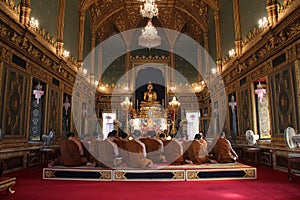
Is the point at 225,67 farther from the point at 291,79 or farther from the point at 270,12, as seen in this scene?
the point at 291,79

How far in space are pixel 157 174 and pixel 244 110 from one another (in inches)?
216

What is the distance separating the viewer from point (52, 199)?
145 inches

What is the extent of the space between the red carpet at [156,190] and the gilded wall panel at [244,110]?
3.83 meters

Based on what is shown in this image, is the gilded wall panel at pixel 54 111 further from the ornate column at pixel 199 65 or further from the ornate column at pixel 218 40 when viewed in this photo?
the ornate column at pixel 199 65

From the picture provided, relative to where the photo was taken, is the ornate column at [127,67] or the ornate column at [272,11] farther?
the ornate column at [127,67]

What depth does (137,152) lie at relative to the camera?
5.51m

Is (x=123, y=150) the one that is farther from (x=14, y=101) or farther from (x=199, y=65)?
(x=199, y=65)

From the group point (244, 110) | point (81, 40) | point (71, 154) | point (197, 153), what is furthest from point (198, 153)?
point (81, 40)

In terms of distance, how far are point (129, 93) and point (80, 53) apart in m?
4.63

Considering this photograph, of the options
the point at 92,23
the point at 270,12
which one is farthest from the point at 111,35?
the point at 270,12

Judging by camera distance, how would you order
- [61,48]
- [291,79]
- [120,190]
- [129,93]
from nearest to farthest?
[120,190], [291,79], [61,48], [129,93]

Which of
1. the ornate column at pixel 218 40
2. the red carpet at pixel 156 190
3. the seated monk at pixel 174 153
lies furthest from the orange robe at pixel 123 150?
the ornate column at pixel 218 40

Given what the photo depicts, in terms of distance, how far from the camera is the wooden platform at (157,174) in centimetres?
516

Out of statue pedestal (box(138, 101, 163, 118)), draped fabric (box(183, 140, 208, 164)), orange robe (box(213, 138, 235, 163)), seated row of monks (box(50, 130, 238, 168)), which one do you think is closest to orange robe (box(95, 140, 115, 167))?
seated row of monks (box(50, 130, 238, 168))
